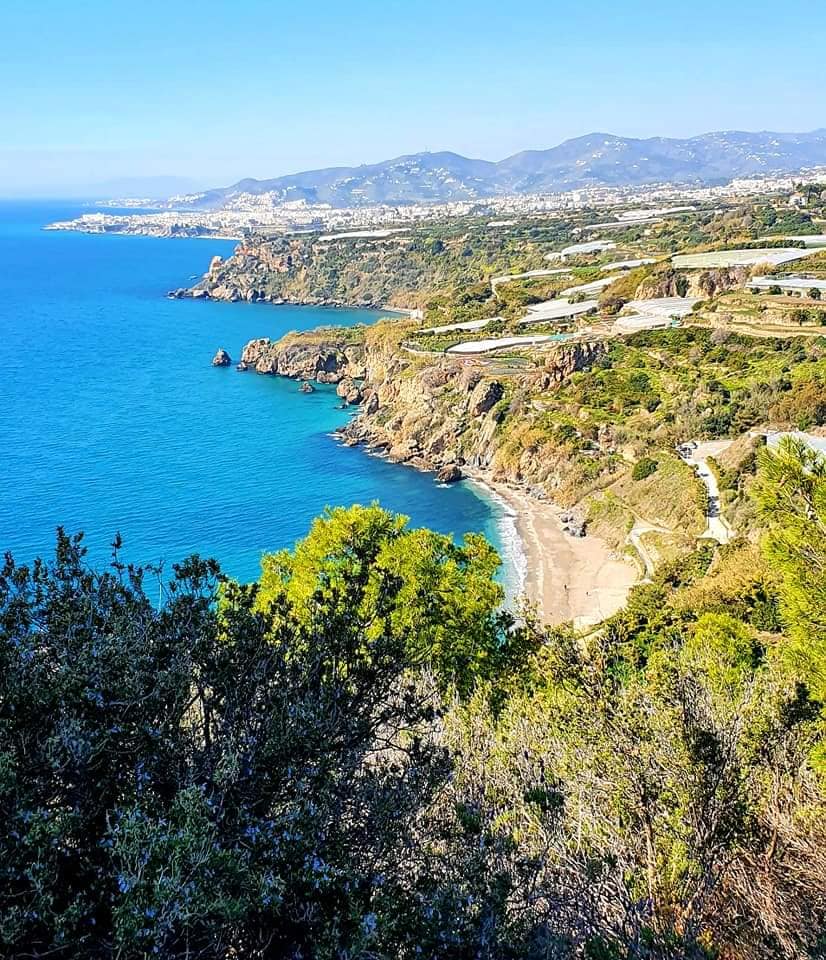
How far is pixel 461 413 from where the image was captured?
47.2 m

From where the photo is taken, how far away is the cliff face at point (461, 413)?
42.4 metres

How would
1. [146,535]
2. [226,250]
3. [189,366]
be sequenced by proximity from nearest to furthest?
[146,535] < [189,366] < [226,250]

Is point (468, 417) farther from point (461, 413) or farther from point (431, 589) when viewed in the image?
point (431, 589)

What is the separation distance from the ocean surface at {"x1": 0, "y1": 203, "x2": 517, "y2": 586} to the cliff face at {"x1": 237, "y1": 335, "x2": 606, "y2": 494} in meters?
2.44

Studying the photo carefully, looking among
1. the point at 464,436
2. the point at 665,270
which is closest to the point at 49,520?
the point at 464,436

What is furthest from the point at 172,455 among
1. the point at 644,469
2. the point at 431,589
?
the point at 431,589

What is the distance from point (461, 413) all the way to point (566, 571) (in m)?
18.3

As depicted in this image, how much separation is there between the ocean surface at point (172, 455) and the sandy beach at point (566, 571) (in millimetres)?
1181

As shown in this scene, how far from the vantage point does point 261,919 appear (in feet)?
13.6

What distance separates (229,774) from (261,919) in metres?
0.79

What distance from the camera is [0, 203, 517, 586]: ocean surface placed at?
34.5 meters

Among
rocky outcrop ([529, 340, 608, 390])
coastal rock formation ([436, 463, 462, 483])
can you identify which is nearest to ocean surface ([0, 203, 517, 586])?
coastal rock formation ([436, 463, 462, 483])

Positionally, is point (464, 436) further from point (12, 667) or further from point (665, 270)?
point (12, 667)

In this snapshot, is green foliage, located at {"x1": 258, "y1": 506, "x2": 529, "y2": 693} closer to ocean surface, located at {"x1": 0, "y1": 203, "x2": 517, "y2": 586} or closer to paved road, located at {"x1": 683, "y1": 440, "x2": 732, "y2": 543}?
ocean surface, located at {"x1": 0, "y1": 203, "x2": 517, "y2": 586}
